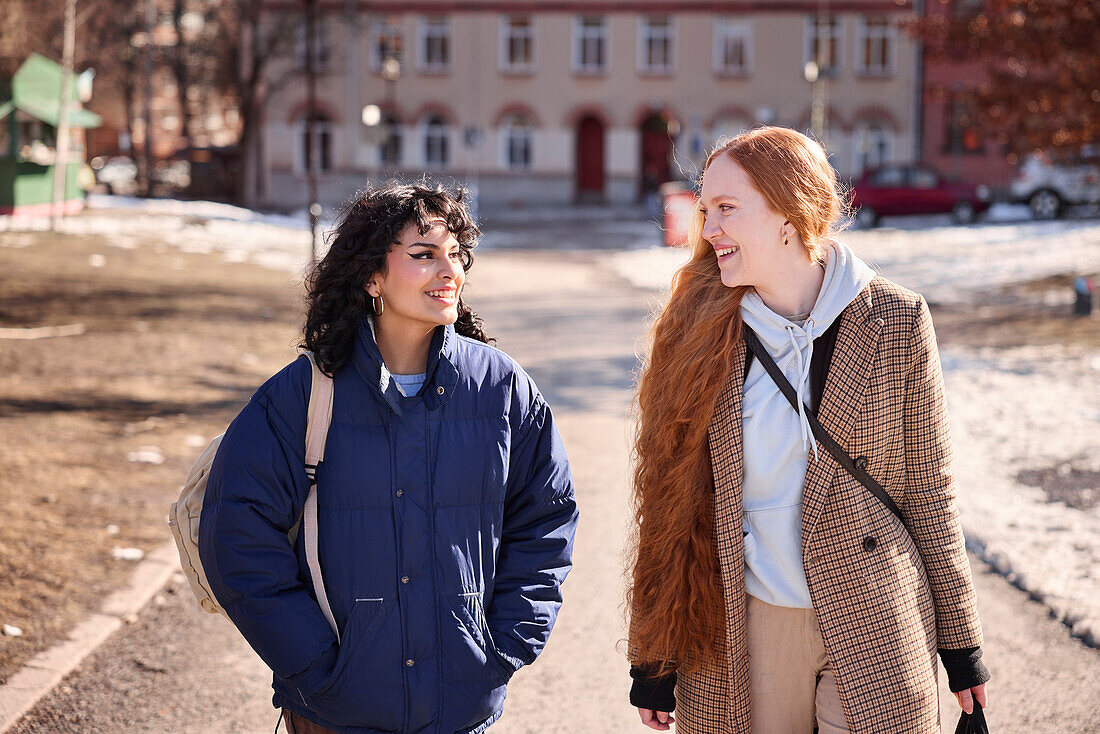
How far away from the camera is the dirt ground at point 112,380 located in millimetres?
6000

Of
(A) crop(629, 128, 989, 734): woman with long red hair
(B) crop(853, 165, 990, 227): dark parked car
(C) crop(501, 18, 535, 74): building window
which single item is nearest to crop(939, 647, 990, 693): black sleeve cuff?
(A) crop(629, 128, 989, 734): woman with long red hair

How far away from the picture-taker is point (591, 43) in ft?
155

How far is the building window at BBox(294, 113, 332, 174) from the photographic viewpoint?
1853 inches

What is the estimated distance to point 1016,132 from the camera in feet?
61.8

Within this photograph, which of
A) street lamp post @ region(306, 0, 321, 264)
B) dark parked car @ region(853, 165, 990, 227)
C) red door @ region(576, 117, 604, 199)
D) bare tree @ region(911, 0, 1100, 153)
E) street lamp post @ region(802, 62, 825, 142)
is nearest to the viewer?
bare tree @ region(911, 0, 1100, 153)

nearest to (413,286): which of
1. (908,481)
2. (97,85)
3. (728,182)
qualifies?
(728,182)

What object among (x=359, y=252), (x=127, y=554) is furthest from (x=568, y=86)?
(x=359, y=252)

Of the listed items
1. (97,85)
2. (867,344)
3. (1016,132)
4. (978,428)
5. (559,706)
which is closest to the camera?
(867,344)

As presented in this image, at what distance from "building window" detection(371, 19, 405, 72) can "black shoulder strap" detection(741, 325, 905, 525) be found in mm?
46552

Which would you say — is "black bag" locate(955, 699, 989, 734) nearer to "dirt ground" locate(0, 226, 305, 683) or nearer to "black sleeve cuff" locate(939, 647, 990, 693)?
"black sleeve cuff" locate(939, 647, 990, 693)

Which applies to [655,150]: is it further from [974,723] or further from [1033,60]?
[974,723]

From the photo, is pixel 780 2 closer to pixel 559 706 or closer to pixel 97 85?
pixel 97 85

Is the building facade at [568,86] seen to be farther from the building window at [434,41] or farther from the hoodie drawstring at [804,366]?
the hoodie drawstring at [804,366]

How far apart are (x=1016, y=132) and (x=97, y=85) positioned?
2158 inches
